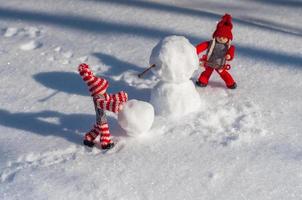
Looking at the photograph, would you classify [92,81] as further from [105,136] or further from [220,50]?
[220,50]

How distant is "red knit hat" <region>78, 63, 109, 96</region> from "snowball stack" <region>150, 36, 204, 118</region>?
24 centimetres

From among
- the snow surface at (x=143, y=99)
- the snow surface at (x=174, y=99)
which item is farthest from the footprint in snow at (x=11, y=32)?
the snow surface at (x=174, y=99)

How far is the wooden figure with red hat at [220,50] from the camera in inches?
76.4

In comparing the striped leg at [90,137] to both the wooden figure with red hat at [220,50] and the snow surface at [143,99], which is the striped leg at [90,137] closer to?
the snow surface at [143,99]

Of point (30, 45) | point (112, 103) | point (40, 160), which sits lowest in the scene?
point (40, 160)

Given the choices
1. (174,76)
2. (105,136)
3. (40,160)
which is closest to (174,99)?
(174,76)

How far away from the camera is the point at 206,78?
6.90 ft

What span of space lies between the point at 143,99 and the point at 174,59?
1.09 ft

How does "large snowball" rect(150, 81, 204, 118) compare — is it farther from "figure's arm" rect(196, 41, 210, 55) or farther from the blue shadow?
the blue shadow

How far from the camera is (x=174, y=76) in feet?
5.95

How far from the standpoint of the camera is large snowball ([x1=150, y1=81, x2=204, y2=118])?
1879mm

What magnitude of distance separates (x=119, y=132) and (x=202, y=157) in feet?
1.11

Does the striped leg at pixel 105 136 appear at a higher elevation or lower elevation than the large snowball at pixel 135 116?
lower

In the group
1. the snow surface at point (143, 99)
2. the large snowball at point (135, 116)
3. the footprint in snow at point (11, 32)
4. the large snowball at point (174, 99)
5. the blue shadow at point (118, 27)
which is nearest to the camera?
the snow surface at point (143, 99)
